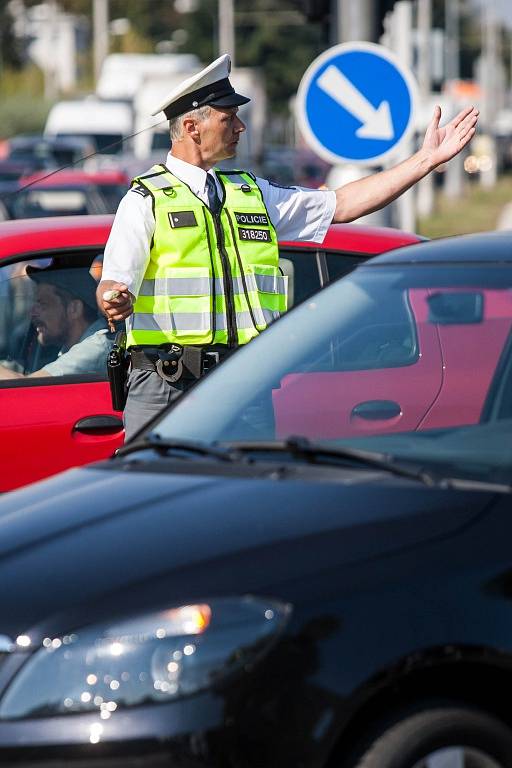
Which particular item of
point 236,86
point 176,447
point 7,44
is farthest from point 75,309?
point 7,44

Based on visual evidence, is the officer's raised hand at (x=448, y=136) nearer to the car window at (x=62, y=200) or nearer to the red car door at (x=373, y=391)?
the red car door at (x=373, y=391)

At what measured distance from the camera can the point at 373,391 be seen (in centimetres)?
420

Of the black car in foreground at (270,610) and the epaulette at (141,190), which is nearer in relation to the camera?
the black car in foreground at (270,610)

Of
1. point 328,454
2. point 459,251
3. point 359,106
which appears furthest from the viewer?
point 359,106

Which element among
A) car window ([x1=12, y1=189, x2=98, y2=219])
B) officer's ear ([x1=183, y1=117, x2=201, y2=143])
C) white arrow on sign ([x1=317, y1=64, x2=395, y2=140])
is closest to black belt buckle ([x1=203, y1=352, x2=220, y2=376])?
officer's ear ([x1=183, y1=117, x2=201, y2=143])

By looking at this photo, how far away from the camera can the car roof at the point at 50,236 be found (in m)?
5.93

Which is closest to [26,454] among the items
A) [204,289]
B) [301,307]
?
[204,289]

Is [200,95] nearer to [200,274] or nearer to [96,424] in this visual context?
[200,274]

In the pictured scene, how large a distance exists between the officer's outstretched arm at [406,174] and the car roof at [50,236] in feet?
2.72

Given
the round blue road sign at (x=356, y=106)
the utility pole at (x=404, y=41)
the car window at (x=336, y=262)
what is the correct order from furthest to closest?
the utility pole at (x=404, y=41) < the round blue road sign at (x=356, y=106) < the car window at (x=336, y=262)

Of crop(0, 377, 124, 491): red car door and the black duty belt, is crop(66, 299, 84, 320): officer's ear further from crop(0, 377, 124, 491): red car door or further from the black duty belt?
the black duty belt

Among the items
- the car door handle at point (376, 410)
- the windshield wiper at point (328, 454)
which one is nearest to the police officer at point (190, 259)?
the car door handle at point (376, 410)

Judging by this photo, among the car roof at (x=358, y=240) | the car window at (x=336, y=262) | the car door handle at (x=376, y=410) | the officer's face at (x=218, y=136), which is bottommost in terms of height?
the car door handle at (x=376, y=410)

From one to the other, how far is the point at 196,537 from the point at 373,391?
0.99 m
